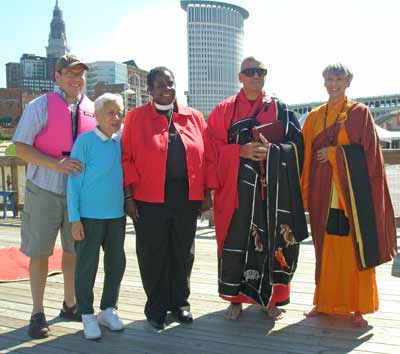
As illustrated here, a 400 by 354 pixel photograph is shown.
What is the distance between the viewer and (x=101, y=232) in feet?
10.3

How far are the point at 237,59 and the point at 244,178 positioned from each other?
3679 inches

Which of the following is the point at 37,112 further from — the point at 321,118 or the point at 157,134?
the point at 321,118

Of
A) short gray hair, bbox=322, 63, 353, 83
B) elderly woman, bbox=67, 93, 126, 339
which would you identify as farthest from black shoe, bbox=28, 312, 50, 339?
short gray hair, bbox=322, 63, 353, 83

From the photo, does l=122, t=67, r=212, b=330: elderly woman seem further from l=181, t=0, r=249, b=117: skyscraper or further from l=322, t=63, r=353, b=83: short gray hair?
l=181, t=0, r=249, b=117: skyscraper

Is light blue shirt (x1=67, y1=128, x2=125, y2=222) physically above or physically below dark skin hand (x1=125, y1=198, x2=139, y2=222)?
above

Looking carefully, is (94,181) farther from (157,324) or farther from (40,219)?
(157,324)

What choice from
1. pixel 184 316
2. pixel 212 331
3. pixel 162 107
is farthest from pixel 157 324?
pixel 162 107

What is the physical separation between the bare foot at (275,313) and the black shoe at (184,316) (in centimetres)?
54

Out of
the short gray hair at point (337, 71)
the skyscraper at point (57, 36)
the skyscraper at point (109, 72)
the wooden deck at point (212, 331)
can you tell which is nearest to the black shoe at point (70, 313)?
the wooden deck at point (212, 331)

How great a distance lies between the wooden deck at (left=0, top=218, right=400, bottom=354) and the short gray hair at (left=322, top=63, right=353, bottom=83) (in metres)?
1.62

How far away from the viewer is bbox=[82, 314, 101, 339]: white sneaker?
3086 mm

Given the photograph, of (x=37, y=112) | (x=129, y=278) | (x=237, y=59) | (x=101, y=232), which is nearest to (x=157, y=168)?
(x=101, y=232)

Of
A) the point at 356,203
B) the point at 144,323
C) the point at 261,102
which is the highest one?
the point at 261,102

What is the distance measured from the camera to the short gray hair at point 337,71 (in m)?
3.28
